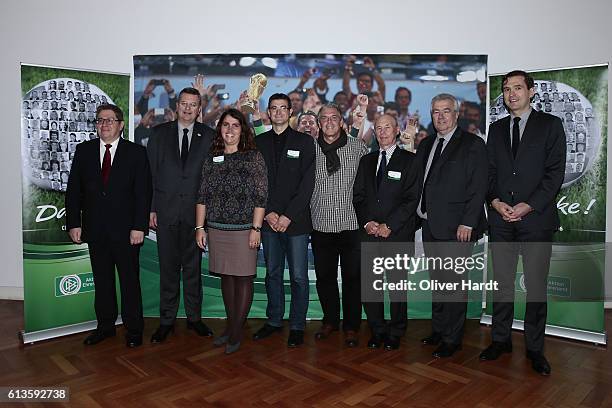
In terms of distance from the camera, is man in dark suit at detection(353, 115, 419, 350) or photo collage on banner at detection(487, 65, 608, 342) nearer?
man in dark suit at detection(353, 115, 419, 350)

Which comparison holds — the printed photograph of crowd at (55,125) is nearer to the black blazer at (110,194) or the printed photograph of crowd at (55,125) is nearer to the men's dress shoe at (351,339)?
the black blazer at (110,194)

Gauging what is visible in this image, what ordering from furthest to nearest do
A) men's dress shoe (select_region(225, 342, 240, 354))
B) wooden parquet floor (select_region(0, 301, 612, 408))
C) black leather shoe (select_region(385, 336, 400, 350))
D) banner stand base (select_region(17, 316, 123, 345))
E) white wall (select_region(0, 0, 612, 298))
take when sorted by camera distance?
white wall (select_region(0, 0, 612, 298)) → banner stand base (select_region(17, 316, 123, 345)) → black leather shoe (select_region(385, 336, 400, 350)) → men's dress shoe (select_region(225, 342, 240, 354)) → wooden parquet floor (select_region(0, 301, 612, 408))

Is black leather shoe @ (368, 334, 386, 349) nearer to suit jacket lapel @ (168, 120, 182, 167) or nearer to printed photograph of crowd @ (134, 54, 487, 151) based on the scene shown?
printed photograph of crowd @ (134, 54, 487, 151)

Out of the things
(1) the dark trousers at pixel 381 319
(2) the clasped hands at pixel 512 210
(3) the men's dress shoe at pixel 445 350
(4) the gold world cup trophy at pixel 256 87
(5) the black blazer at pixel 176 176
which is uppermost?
(4) the gold world cup trophy at pixel 256 87

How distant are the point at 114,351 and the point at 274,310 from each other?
1.15 metres

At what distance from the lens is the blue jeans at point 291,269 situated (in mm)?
3434

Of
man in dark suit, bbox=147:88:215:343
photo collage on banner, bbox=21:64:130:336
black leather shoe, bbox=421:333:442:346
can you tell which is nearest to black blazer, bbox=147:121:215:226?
man in dark suit, bbox=147:88:215:343

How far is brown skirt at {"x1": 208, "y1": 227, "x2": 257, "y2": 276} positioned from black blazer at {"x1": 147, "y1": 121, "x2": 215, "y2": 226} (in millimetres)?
440

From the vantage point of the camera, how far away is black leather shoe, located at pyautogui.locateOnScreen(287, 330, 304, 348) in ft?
11.2

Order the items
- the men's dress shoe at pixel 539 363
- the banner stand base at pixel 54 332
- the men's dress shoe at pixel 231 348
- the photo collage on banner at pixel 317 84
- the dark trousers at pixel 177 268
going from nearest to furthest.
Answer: the men's dress shoe at pixel 539 363 < the men's dress shoe at pixel 231 348 < the banner stand base at pixel 54 332 < the dark trousers at pixel 177 268 < the photo collage on banner at pixel 317 84

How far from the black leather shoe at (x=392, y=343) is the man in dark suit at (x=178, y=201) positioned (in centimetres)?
132

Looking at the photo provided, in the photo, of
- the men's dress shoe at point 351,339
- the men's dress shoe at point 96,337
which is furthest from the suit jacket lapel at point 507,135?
the men's dress shoe at point 96,337

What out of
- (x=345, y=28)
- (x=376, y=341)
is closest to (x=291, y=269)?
(x=376, y=341)

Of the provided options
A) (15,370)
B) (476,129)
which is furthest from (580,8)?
(15,370)
